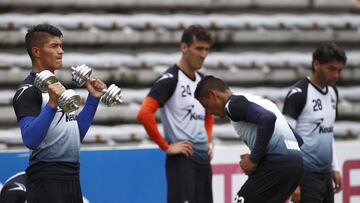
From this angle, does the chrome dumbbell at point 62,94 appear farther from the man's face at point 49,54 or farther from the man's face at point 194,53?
the man's face at point 194,53

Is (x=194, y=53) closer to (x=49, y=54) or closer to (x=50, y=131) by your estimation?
(x=49, y=54)

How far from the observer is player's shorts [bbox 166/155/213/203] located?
880 cm

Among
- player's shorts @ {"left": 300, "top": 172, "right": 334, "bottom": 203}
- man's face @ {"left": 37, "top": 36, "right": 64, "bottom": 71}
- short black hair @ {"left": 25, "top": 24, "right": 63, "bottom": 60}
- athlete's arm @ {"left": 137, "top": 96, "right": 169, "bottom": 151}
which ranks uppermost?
short black hair @ {"left": 25, "top": 24, "right": 63, "bottom": 60}

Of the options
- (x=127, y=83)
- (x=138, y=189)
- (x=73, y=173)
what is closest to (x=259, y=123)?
(x=73, y=173)

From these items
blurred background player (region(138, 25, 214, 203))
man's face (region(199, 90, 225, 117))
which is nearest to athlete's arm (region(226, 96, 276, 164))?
man's face (region(199, 90, 225, 117))

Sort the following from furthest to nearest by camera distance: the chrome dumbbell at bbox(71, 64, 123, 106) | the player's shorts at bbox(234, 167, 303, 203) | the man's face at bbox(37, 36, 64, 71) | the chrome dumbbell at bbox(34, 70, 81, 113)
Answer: the player's shorts at bbox(234, 167, 303, 203), the man's face at bbox(37, 36, 64, 71), the chrome dumbbell at bbox(71, 64, 123, 106), the chrome dumbbell at bbox(34, 70, 81, 113)

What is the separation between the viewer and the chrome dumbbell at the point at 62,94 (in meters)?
6.34

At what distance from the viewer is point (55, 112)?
6.58 meters

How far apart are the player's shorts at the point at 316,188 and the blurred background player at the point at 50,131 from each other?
2.20 metres

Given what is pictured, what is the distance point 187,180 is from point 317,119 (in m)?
1.19

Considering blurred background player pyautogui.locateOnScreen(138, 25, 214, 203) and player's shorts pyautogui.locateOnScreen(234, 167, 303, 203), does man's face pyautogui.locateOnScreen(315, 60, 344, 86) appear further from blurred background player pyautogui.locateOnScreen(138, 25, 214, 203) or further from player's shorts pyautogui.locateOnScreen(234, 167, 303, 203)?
player's shorts pyautogui.locateOnScreen(234, 167, 303, 203)

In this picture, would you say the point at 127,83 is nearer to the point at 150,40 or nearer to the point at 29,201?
the point at 150,40

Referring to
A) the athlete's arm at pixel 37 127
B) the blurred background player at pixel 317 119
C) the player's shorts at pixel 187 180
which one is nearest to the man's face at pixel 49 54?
the athlete's arm at pixel 37 127

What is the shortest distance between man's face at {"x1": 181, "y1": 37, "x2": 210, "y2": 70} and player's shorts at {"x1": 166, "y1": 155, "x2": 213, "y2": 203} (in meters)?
0.81
